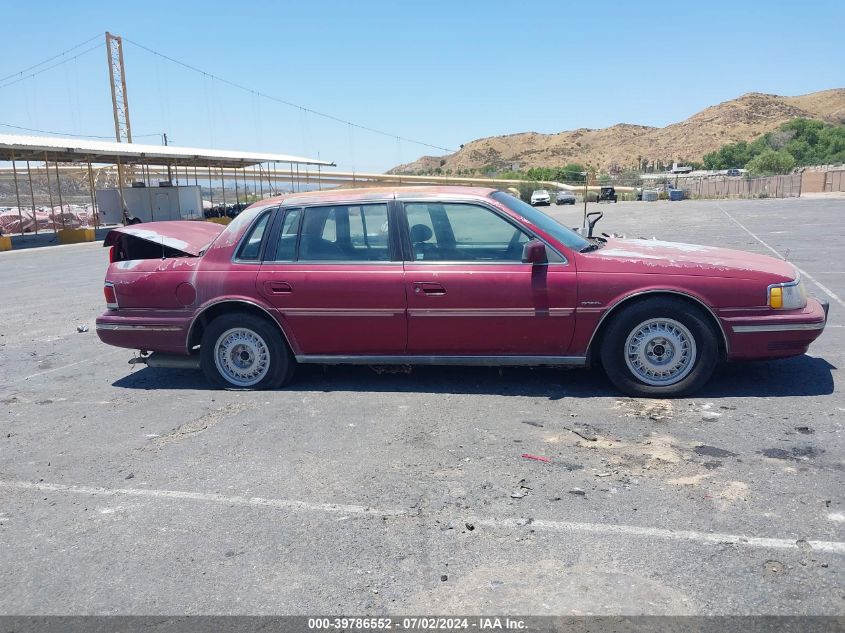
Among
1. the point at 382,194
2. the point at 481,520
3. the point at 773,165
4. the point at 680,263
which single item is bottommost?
the point at 481,520

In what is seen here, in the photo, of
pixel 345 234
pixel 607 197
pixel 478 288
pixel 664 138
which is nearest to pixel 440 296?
pixel 478 288

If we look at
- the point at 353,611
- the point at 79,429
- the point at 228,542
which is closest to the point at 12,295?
the point at 79,429

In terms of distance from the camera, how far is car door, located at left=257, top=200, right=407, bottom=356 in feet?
18.6

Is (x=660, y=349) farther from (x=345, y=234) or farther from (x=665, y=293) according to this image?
(x=345, y=234)

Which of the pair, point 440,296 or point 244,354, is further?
point 244,354

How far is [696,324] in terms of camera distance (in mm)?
5281

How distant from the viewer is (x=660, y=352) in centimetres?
541

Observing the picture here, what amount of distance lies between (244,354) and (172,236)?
133cm

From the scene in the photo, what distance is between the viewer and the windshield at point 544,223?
568 centimetres

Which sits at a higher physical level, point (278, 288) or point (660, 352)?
point (278, 288)

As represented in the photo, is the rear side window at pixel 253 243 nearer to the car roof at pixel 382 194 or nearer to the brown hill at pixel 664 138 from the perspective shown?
the car roof at pixel 382 194

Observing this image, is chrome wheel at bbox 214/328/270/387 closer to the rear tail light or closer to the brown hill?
the rear tail light

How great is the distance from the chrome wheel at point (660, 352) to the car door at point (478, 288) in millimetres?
518

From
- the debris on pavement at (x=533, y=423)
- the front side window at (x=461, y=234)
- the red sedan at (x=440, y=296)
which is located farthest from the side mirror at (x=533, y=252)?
the debris on pavement at (x=533, y=423)
